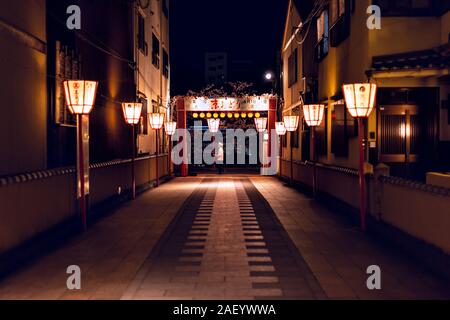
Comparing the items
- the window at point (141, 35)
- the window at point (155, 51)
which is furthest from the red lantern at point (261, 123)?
the window at point (141, 35)

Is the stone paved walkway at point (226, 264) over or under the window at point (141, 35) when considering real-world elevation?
under

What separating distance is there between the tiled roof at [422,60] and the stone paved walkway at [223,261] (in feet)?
13.7

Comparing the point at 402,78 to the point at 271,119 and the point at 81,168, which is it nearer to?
Answer: the point at 81,168

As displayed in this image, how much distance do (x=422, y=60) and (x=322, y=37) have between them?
771 cm

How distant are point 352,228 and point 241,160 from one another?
3081 centimetres

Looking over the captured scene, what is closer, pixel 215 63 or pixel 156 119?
pixel 156 119

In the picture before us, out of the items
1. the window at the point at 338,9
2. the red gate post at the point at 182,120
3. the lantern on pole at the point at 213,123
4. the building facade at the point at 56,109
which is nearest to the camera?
the building facade at the point at 56,109

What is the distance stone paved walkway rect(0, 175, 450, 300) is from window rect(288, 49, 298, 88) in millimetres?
13110

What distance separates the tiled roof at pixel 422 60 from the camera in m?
12.2

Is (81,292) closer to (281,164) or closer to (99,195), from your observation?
(99,195)

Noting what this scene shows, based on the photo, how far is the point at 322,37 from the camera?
1961 cm

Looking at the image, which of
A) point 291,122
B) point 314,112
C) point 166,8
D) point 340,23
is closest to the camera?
point 340,23

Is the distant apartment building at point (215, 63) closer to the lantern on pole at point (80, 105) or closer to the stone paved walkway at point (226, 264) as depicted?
the stone paved walkway at point (226, 264)

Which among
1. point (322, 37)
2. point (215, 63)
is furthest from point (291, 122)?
point (215, 63)
